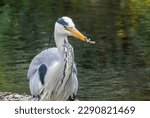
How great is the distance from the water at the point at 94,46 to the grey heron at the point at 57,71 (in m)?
1.38

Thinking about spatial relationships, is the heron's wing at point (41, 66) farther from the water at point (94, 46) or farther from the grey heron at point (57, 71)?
the water at point (94, 46)

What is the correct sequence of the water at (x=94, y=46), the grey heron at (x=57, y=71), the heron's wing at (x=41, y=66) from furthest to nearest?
the water at (x=94, y=46) → the heron's wing at (x=41, y=66) → the grey heron at (x=57, y=71)

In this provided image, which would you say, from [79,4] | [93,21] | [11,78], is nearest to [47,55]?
[11,78]

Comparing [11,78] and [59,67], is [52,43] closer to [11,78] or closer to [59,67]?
[11,78]

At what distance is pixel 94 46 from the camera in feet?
38.7

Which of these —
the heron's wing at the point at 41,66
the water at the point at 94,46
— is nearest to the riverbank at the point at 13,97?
the water at the point at 94,46

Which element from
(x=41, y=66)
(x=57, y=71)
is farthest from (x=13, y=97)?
(x=57, y=71)

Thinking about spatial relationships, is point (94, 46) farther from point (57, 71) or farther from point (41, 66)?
point (57, 71)

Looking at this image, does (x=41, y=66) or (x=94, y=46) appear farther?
(x=94, y=46)

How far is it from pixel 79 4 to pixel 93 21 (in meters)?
3.53

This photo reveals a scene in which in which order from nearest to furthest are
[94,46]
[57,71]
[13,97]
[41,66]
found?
[57,71]
[41,66]
[13,97]
[94,46]

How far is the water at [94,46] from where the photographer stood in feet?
30.0

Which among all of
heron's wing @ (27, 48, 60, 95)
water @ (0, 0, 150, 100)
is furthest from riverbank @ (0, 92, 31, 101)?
heron's wing @ (27, 48, 60, 95)

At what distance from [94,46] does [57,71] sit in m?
4.83
